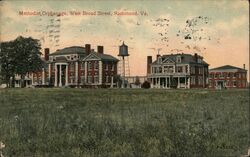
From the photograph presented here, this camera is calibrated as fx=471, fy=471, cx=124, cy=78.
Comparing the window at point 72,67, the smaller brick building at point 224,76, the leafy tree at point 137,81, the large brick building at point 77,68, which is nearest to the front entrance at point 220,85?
the smaller brick building at point 224,76

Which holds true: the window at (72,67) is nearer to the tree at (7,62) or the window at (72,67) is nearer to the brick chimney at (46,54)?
the brick chimney at (46,54)

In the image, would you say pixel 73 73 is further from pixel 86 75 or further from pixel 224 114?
pixel 224 114

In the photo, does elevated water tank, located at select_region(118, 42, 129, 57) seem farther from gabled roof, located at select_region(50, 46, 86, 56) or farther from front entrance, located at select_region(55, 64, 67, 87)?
front entrance, located at select_region(55, 64, 67, 87)

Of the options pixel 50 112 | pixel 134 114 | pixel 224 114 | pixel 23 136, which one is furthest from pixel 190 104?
pixel 23 136

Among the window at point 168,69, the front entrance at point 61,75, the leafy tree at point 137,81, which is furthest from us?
the window at point 168,69

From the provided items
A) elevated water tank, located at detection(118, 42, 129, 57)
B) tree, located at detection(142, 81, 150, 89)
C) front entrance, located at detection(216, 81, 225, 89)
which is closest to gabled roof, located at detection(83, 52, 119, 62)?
elevated water tank, located at detection(118, 42, 129, 57)
